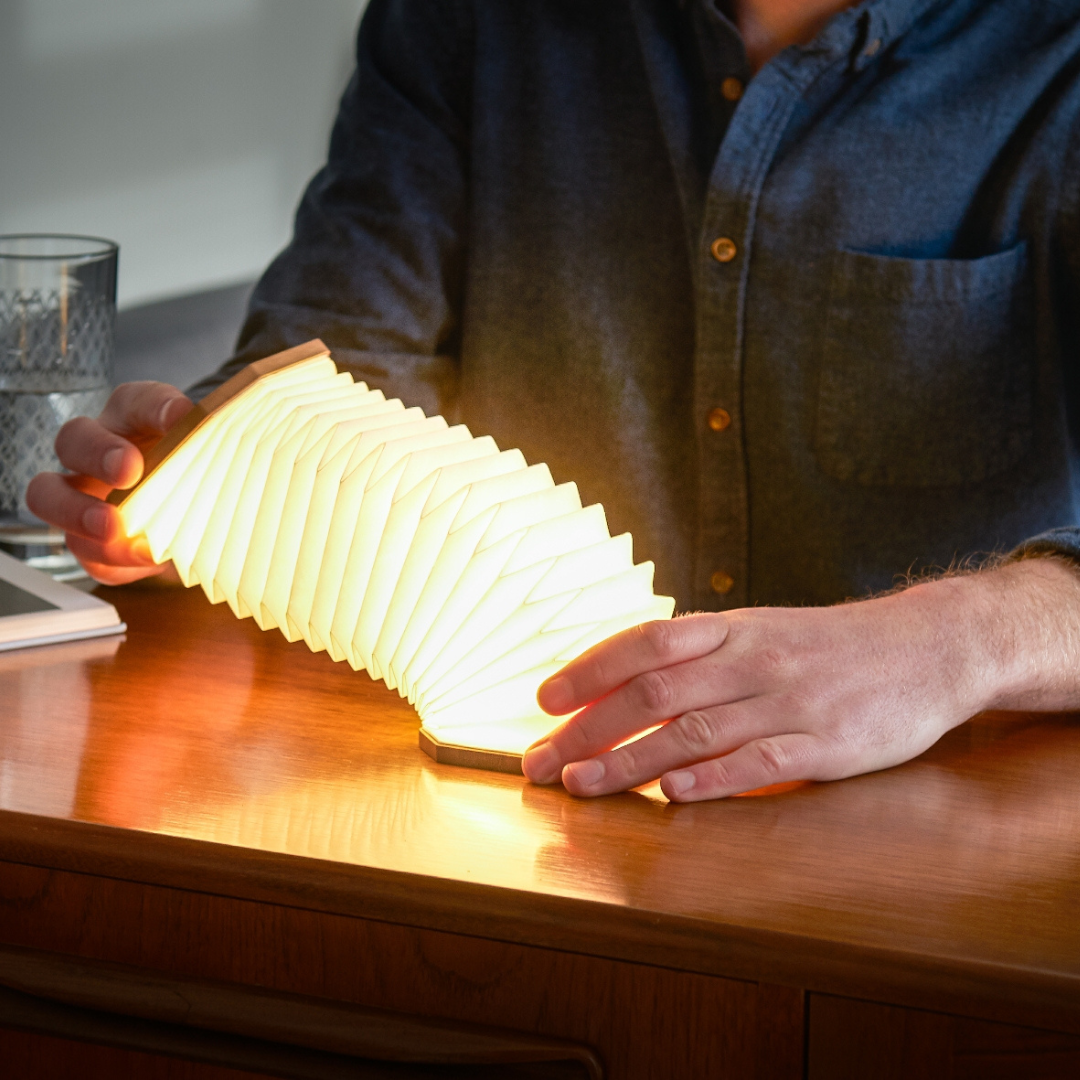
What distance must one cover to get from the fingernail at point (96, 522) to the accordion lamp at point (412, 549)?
0.46ft

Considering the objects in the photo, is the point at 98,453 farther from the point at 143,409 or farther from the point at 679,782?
the point at 679,782

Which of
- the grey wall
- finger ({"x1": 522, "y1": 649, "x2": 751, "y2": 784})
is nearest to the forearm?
finger ({"x1": 522, "y1": 649, "x2": 751, "y2": 784})

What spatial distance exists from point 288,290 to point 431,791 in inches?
29.2

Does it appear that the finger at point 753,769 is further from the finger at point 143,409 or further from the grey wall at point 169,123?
the grey wall at point 169,123

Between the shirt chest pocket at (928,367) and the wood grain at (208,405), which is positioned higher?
the wood grain at (208,405)

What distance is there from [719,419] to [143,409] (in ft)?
1.92

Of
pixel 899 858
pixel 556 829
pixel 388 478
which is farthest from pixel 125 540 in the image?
pixel 899 858

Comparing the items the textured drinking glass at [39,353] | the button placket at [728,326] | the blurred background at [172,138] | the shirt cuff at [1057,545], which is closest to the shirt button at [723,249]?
the button placket at [728,326]

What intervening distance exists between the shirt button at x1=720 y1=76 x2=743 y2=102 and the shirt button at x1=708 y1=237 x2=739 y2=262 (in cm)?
14

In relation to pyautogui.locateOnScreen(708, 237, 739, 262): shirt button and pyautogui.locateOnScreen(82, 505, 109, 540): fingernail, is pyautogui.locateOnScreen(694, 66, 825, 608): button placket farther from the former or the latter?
pyautogui.locateOnScreen(82, 505, 109, 540): fingernail

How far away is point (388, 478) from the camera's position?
651mm

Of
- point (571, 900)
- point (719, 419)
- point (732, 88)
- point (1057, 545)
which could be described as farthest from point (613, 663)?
point (732, 88)

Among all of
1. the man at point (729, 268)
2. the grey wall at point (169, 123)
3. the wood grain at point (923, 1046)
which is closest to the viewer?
the wood grain at point (923, 1046)

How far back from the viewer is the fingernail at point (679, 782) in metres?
0.61
